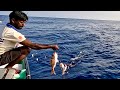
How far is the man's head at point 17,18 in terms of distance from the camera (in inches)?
147

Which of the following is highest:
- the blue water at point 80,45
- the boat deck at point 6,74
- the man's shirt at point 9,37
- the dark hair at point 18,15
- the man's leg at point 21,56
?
the dark hair at point 18,15

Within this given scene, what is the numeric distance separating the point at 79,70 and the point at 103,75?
1.96ft

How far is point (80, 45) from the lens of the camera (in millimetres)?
7250

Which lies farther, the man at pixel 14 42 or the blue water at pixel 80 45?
the blue water at pixel 80 45

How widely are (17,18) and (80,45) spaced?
3.72 m

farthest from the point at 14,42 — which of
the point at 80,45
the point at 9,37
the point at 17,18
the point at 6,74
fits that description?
the point at 80,45

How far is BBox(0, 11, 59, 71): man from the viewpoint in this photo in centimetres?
367

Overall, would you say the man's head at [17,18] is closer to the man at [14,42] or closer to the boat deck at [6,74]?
the man at [14,42]

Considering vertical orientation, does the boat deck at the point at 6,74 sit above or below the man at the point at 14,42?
below

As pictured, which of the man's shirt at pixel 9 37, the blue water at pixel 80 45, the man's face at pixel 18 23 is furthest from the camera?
the blue water at pixel 80 45

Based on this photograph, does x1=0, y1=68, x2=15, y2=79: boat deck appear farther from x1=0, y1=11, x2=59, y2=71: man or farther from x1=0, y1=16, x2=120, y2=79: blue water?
x1=0, y1=16, x2=120, y2=79: blue water

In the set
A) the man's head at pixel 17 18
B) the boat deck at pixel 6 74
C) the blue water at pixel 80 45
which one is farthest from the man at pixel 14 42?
the blue water at pixel 80 45
